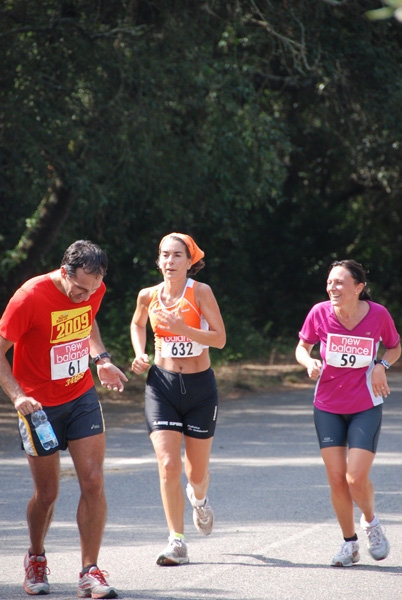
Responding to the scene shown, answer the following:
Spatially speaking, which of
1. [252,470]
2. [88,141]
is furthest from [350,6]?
[252,470]

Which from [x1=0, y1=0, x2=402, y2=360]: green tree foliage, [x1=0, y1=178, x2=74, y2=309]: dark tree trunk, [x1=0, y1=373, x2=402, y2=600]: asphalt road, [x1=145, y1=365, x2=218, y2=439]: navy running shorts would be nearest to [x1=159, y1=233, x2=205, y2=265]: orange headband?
[x1=145, y1=365, x2=218, y2=439]: navy running shorts

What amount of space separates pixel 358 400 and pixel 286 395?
33.8ft

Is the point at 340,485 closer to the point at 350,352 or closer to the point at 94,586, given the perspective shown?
the point at 350,352

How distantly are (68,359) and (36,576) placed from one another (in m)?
1.17

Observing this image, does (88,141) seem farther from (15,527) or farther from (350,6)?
(15,527)

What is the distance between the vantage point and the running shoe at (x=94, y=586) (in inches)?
174

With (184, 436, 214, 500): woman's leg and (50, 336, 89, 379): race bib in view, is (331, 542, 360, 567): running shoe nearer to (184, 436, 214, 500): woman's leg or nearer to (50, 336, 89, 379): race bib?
(184, 436, 214, 500): woman's leg

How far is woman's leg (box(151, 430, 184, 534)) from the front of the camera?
5258mm

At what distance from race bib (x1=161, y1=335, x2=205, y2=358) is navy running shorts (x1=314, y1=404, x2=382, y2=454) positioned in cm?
87

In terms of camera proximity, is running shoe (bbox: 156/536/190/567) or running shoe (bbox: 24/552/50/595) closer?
running shoe (bbox: 24/552/50/595)

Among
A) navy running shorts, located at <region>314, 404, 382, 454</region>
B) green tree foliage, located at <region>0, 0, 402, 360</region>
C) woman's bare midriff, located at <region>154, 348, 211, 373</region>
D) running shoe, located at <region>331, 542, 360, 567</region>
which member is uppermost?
green tree foliage, located at <region>0, 0, 402, 360</region>

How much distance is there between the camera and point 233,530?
20.1ft

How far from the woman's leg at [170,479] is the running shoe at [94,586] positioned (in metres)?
0.85

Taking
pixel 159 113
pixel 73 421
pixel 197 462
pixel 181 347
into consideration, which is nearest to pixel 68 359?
pixel 73 421
